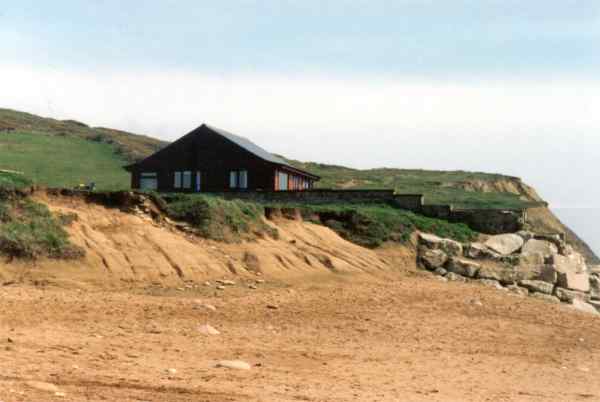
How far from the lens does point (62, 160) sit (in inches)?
2672

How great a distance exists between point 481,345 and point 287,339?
4118mm

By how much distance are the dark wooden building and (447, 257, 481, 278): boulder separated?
1941 cm

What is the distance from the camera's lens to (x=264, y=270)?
19375 millimetres

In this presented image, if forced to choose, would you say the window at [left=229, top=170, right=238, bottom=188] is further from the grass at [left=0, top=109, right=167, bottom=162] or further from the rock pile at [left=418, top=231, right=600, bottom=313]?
the grass at [left=0, top=109, right=167, bottom=162]

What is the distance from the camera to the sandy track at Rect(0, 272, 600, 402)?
921 cm

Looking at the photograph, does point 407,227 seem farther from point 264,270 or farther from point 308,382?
point 308,382

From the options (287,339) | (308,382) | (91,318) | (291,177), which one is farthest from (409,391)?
(291,177)

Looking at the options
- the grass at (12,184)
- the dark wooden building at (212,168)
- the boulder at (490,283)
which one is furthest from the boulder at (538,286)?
the dark wooden building at (212,168)

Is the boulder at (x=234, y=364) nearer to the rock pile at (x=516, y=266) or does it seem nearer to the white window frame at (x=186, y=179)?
the rock pile at (x=516, y=266)

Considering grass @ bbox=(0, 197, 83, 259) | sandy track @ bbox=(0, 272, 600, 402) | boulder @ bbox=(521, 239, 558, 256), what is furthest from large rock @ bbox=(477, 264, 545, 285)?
grass @ bbox=(0, 197, 83, 259)

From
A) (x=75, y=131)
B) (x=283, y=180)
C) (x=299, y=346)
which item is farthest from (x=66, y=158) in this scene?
(x=299, y=346)

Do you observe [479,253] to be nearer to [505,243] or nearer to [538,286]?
[505,243]

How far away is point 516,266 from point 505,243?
234 centimetres

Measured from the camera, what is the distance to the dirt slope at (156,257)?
53.4 feet
